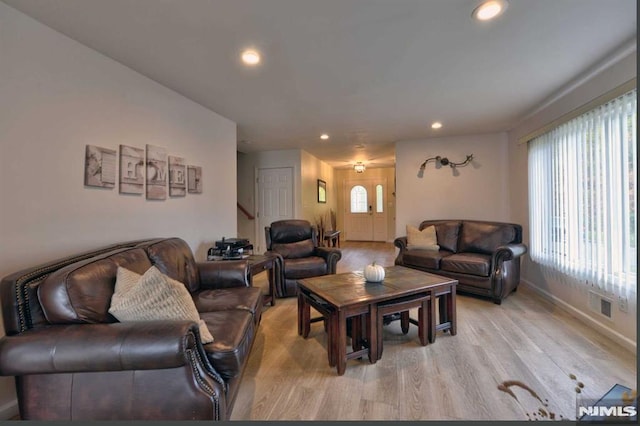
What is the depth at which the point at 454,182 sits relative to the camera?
4.64 meters

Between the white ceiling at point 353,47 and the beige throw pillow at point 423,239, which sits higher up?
the white ceiling at point 353,47

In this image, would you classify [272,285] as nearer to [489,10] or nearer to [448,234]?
[448,234]

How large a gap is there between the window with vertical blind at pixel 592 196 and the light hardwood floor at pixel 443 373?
61 centimetres

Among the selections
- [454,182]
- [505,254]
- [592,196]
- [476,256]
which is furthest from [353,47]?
[454,182]

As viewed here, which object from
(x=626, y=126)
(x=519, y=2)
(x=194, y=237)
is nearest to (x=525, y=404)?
(x=626, y=126)

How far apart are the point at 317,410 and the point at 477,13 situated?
2.52 m

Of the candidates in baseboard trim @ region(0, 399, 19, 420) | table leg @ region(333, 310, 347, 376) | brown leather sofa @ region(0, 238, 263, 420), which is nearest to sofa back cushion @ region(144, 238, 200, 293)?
brown leather sofa @ region(0, 238, 263, 420)

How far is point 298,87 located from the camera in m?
2.67

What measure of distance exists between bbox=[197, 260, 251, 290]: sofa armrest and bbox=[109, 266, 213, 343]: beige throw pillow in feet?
2.85

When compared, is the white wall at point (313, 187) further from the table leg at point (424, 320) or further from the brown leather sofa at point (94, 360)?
the brown leather sofa at point (94, 360)

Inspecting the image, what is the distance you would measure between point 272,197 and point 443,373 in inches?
177

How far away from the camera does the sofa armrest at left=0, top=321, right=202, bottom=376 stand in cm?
112

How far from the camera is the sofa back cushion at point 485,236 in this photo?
3.61 metres

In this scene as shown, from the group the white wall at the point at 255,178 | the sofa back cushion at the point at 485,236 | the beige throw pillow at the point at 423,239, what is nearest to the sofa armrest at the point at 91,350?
the beige throw pillow at the point at 423,239
